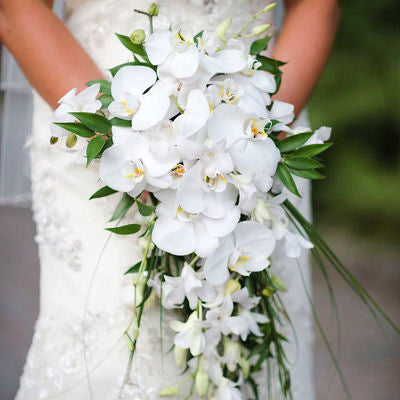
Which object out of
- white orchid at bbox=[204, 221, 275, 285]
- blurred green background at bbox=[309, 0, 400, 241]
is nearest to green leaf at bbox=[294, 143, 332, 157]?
white orchid at bbox=[204, 221, 275, 285]

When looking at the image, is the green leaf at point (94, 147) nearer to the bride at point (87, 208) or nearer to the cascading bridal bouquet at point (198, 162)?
the cascading bridal bouquet at point (198, 162)

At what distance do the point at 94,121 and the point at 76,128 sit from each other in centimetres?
3

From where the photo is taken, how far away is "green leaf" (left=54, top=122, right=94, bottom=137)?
37.2 inches

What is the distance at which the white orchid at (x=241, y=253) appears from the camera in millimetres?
943

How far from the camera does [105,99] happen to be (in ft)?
3.34

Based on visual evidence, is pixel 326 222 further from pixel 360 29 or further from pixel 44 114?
pixel 44 114

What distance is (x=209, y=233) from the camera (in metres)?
0.92

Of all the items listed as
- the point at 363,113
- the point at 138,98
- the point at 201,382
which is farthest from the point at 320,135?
the point at 363,113

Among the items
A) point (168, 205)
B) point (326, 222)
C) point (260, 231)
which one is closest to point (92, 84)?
point (168, 205)

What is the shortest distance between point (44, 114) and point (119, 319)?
49 cm

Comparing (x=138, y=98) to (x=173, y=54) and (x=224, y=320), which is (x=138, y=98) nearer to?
(x=173, y=54)

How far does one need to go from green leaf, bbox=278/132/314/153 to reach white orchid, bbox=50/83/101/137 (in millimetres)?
322

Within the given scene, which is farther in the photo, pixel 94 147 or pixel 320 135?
pixel 320 135

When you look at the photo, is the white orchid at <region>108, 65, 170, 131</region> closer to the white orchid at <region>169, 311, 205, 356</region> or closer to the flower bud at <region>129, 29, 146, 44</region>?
the flower bud at <region>129, 29, 146, 44</region>
